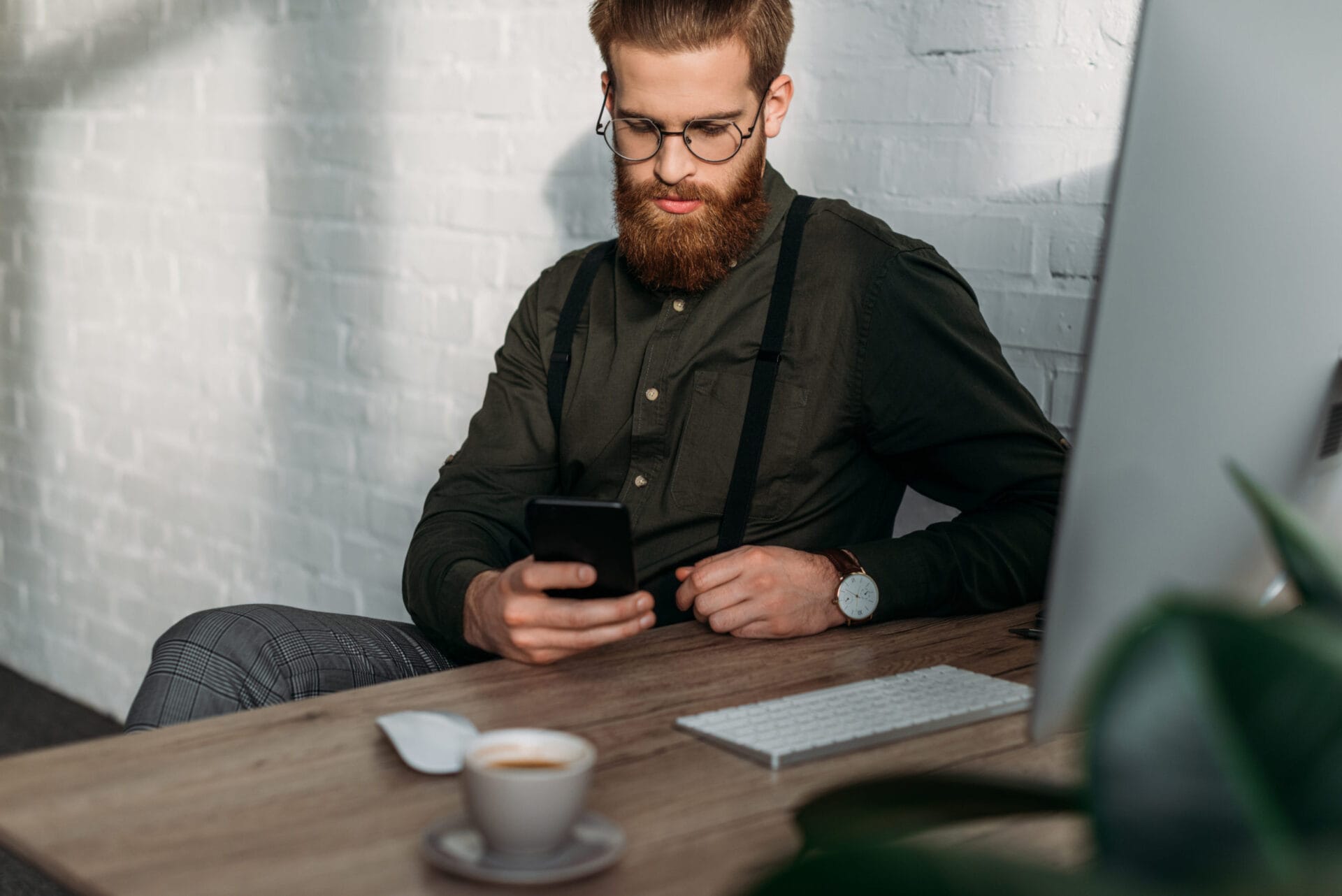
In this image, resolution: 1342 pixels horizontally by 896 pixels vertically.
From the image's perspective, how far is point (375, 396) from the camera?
2.47 metres

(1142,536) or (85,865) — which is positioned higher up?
(1142,536)

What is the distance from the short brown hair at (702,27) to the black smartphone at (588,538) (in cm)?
66

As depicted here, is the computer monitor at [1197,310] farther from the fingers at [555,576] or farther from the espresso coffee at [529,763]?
the fingers at [555,576]

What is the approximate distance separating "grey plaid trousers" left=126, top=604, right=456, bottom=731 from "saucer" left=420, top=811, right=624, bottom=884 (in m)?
0.61

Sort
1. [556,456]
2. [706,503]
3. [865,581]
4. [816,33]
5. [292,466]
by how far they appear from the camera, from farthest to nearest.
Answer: [292,466]
[816,33]
[556,456]
[706,503]
[865,581]

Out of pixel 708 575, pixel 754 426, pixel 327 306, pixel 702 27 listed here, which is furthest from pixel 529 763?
pixel 327 306

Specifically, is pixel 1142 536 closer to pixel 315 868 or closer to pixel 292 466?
pixel 315 868

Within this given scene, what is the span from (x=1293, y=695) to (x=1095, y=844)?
7 centimetres

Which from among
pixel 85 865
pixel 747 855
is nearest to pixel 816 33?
pixel 747 855

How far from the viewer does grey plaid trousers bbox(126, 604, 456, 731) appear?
1231mm

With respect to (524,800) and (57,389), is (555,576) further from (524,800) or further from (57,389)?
(57,389)

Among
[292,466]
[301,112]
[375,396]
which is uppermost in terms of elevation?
[301,112]

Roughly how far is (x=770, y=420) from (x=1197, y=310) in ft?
3.09

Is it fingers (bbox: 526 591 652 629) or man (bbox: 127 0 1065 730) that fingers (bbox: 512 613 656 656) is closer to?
fingers (bbox: 526 591 652 629)
